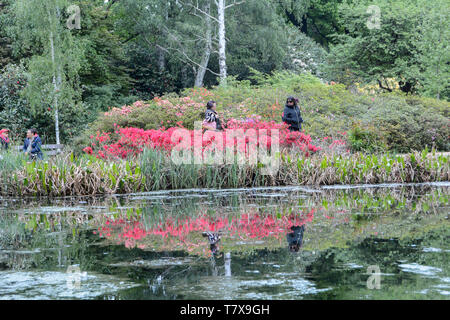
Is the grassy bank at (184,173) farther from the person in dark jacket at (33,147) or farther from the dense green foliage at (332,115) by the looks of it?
the dense green foliage at (332,115)

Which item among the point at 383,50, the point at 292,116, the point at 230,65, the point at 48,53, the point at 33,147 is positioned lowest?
the point at 33,147

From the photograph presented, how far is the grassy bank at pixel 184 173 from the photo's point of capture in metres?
12.4

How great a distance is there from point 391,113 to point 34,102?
12.8 m

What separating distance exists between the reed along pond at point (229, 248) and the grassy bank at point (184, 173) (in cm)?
101

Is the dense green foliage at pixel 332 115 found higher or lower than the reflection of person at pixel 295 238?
higher

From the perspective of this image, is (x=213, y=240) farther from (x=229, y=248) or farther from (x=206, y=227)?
(x=206, y=227)

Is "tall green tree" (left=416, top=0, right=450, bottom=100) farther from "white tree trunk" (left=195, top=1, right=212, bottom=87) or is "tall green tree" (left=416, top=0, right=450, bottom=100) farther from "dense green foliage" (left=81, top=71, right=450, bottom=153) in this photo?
"white tree trunk" (left=195, top=1, right=212, bottom=87)

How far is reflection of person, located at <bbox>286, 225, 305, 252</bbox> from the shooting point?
6.82 meters

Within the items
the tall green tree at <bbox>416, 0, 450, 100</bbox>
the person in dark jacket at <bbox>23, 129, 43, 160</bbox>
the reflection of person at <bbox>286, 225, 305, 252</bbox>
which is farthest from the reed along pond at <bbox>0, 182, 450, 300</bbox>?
the tall green tree at <bbox>416, 0, 450, 100</bbox>

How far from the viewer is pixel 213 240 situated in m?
7.39

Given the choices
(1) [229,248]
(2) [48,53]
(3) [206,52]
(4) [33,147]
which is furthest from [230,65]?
(1) [229,248]

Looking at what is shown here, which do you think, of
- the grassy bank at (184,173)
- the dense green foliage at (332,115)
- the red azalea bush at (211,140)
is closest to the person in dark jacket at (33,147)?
the red azalea bush at (211,140)

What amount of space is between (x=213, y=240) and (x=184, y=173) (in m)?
5.78

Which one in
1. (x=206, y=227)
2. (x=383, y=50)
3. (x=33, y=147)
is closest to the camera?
(x=206, y=227)
